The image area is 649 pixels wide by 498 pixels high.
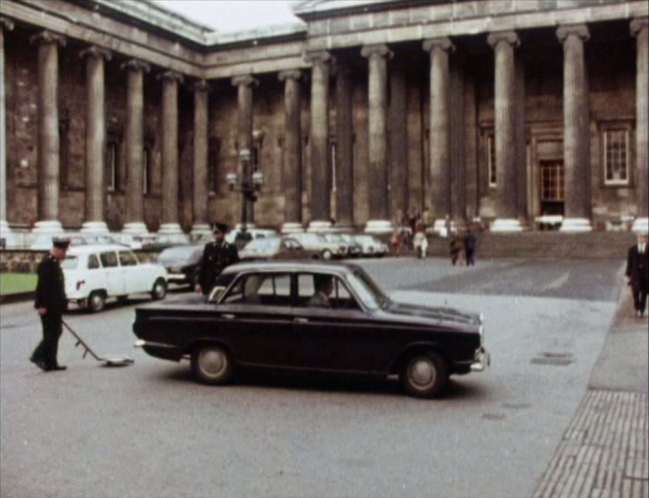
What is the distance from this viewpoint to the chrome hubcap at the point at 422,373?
9594mm

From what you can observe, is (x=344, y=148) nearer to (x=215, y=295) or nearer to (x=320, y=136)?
(x=320, y=136)

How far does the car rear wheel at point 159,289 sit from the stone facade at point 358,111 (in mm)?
18438

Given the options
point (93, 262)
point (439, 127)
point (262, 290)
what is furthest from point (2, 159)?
point (262, 290)

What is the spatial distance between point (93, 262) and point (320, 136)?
26.8 metres

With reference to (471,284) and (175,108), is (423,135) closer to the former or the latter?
(175,108)

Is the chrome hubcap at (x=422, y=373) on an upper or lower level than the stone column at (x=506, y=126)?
lower

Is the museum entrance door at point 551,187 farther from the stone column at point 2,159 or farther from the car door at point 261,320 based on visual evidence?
the car door at point 261,320

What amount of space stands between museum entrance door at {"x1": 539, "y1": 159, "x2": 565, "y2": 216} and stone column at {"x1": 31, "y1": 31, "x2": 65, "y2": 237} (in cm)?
2604

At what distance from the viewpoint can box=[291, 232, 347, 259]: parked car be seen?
129 ft

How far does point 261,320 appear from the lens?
10.0 meters

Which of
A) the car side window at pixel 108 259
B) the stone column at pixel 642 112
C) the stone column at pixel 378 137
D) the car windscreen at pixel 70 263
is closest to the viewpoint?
the car windscreen at pixel 70 263

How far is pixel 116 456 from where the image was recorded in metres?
7.06

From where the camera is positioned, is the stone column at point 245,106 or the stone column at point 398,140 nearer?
the stone column at point 398,140

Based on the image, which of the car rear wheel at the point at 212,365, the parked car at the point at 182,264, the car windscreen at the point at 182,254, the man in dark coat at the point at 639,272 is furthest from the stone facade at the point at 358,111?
the car rear wheel at the point at 212,365
